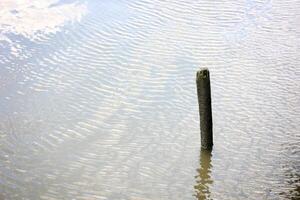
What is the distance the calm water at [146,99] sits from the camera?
7.30 meters

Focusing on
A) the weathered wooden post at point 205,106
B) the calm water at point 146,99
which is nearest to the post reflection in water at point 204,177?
the calm water at point 146,99

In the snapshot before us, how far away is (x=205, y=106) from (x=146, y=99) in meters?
2.57

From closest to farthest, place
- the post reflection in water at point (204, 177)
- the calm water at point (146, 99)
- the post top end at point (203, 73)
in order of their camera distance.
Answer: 1. the post top end at point (203, 73)
2. the post reflection in water at point (204, 177)
3. the calm water at point (146, 99)

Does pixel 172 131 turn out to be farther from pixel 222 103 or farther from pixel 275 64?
pixel 275 64

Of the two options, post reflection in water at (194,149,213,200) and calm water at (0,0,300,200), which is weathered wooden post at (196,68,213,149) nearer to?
post reflection in water at (194,149,213,200)

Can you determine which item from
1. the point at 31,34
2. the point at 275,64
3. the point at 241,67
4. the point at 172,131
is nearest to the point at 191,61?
the point at 241,67

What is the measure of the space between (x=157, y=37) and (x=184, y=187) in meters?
5.84

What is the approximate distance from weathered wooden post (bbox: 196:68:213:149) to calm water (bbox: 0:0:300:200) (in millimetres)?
254

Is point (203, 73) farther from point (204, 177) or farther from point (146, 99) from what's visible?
point (146, 99)

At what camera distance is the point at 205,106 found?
7.13m

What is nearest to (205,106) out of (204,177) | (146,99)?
(204,177)

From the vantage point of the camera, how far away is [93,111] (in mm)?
9180

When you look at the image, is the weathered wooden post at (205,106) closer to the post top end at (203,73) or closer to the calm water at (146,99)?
the post top end at (203,73)

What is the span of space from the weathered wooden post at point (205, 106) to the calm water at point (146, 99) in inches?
10.0
